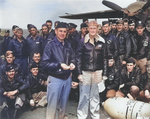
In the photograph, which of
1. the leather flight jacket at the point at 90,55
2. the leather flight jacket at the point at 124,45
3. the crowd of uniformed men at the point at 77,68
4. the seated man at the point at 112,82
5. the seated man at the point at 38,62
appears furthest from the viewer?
the leather flight jacket at the point at 124,45

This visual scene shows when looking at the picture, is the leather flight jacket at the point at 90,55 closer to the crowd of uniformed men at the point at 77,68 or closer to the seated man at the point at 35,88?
the crowd of uniformed men at the point at 77,68

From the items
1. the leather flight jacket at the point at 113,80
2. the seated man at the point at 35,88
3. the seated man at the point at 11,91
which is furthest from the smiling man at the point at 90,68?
the seated man at the point at 11,91

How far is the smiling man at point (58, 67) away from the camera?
325cm

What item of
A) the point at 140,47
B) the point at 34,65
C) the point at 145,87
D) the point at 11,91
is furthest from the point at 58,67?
the point at 140,47

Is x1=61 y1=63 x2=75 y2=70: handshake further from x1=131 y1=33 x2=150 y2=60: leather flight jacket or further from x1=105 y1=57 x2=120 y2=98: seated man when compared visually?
Result: x1=131 y1=33 x2=150 y2=60: leather flight jacket

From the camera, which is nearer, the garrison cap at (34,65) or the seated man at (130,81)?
the seated man at (130,81)

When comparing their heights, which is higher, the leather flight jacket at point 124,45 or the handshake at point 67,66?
the leather flight jacket at point 124,45

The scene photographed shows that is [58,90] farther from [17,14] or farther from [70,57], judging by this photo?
[17,14]

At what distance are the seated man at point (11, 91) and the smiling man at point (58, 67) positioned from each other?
859 mm

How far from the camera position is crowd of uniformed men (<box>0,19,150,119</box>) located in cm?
337

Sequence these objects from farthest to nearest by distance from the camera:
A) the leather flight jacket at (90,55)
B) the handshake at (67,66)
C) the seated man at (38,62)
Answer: the seated man at (38,62), the leather flight jacket at (90,55), the handshake at (67,66)

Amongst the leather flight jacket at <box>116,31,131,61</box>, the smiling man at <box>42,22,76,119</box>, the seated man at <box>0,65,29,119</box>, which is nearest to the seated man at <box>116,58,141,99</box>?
the leather flight jacket at <box>116,31,131,61</box>

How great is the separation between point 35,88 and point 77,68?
1302 millimetres

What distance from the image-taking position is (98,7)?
171 inches
